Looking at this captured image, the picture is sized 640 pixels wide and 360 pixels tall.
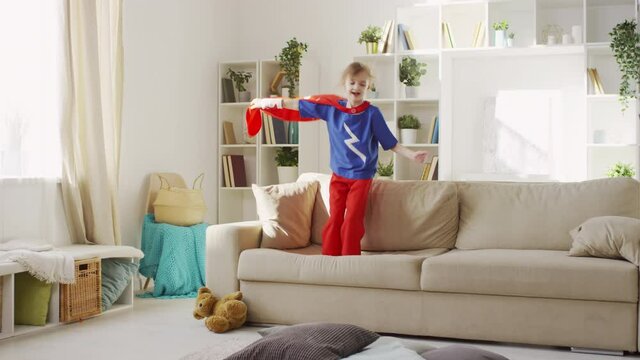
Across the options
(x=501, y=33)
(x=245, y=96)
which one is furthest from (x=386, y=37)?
(x=245, y=96)

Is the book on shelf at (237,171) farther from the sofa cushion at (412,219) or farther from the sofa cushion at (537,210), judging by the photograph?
the sofa cushion at (537,210)

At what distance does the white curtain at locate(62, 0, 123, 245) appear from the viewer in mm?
4660

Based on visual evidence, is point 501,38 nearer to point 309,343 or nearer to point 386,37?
point 386,37

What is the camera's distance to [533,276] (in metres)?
3.53

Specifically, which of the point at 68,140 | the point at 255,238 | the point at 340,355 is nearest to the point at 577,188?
Answer: the point at 255,238

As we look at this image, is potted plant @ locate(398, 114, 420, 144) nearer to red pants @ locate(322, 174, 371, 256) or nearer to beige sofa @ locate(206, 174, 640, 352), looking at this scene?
beige sofa @ locate(206, 174, 640, 352)

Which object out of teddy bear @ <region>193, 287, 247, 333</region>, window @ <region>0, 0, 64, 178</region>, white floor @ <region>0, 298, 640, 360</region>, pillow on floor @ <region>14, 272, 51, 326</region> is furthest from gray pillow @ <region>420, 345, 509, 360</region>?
window @ <region>0, 0, 64, 178</region>

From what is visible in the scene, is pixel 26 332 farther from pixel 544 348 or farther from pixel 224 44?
pixel 224 44

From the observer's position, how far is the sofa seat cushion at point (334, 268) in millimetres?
3740

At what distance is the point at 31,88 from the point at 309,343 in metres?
3.22

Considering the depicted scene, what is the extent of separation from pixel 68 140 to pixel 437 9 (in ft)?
9.87

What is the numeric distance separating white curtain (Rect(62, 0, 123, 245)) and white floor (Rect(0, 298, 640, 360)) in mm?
672

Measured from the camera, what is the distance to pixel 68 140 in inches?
182

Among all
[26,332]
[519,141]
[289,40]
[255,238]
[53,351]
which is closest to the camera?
[53,351]
